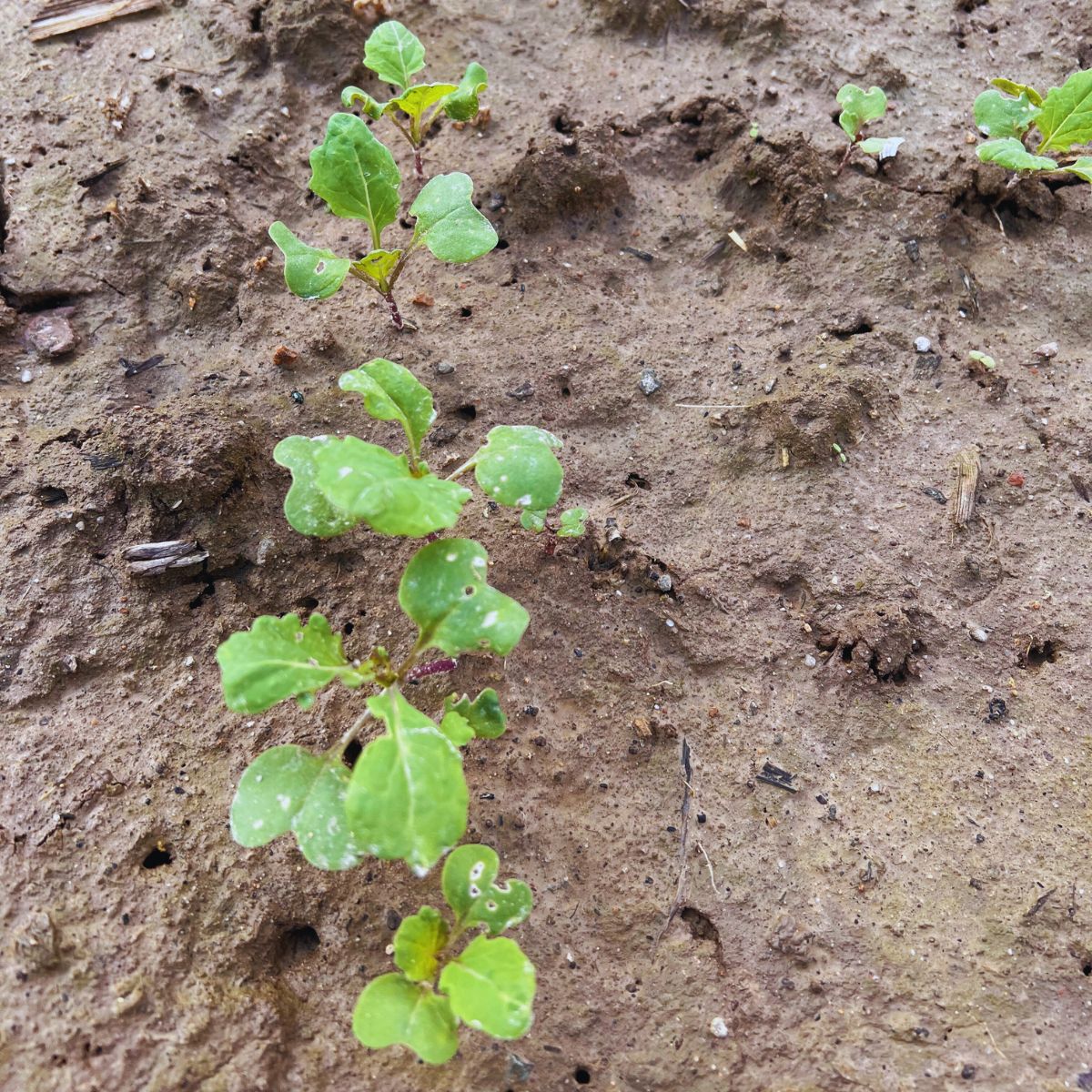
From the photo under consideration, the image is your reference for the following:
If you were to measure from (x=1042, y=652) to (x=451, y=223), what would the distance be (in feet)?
6.38

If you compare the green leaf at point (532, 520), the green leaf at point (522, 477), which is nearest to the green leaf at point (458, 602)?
the green leaf at point (522, 477)

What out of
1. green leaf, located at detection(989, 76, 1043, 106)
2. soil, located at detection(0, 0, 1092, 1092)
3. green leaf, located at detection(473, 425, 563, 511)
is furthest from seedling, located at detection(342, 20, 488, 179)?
green leaf, located at detection(989, 76, 1043, 106)

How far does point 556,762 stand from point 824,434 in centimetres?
119

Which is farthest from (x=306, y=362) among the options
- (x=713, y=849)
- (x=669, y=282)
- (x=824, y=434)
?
(x=713, y=849)

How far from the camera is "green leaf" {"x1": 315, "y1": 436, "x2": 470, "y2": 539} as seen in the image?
4.99ft

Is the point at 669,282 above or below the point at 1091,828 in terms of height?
above

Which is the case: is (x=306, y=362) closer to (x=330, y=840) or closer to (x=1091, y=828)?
(x=330, y=840)

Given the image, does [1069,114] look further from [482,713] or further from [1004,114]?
[482,713]

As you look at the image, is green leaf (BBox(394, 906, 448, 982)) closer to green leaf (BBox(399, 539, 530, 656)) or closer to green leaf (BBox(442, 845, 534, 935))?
green leaf (BBox(442, 845, 534, 935))

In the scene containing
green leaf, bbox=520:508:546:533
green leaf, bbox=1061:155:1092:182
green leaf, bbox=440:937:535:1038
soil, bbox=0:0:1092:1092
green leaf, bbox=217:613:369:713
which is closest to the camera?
green leaf, bbox=440:937:535:1038

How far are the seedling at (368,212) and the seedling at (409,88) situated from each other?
31 cm

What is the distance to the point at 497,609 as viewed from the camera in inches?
62.6

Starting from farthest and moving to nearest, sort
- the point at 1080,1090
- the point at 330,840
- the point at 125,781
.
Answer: the point at 125,781
the point at 1080,1090
the point at 330,840

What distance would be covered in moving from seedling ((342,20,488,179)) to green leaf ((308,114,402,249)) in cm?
30
